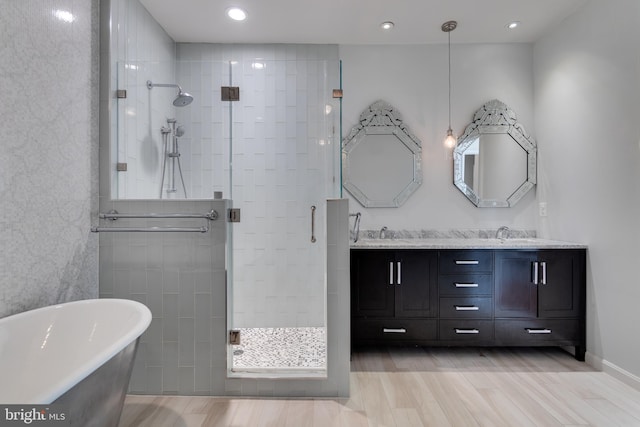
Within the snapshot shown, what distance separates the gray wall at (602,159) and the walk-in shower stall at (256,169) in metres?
1.91

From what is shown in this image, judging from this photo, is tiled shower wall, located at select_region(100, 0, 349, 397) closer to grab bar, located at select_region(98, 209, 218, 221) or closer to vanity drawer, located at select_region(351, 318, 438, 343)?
grab bar, located at select_region(98, 209, 218, 221)

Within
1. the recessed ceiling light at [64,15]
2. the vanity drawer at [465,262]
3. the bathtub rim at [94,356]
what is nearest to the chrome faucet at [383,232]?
the vanity drawer at [465,262]

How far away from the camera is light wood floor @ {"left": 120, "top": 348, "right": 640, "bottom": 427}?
5.83 feet

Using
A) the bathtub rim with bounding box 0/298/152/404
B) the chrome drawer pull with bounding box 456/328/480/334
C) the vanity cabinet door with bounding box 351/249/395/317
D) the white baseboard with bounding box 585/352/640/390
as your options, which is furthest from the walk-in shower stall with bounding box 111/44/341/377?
the white baseboard with bounding box 585/352/640/390

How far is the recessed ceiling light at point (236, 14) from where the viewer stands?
8.34 feet

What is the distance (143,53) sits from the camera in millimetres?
2432

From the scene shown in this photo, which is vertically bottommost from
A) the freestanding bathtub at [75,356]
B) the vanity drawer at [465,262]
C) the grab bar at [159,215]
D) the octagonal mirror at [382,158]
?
the freestanding bathtub at [75,356]

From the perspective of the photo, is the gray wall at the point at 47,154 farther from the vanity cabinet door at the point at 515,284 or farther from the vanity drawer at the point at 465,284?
the vanity cabinet door at the point at 515,284

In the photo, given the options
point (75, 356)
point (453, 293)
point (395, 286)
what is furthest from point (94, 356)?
point (453, 293)

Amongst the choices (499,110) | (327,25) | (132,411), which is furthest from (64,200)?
(499,110)

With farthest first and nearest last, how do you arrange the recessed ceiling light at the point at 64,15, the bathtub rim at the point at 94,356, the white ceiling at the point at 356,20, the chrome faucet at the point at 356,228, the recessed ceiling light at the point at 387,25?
the chrome faucet at the point at 356,228 < the recessed ceiling light at the point at 387,25 < the white ceiling at the point at 356,20 < the recessed ceiling light at the point at 64,15 < the bathtub rim at the point at 94,356

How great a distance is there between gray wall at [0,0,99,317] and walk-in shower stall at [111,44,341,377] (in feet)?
0.69

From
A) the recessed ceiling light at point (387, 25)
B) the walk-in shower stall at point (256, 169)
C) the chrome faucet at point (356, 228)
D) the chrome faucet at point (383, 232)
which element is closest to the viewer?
the walk-in shower stall at point (256, 169)

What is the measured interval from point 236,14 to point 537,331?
11.2ft
